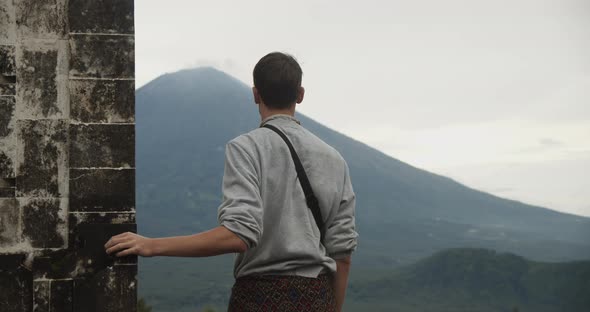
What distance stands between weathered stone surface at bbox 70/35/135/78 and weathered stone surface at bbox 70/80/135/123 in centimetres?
6

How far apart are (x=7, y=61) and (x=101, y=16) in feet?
2.18

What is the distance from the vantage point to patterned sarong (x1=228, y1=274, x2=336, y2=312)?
3.73 metres

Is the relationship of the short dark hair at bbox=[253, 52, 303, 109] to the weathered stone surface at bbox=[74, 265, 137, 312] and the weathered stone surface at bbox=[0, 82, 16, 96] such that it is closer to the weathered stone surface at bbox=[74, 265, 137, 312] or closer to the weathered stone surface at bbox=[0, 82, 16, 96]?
the weathered stone surface at bbox=[74, 265, 137, 312]

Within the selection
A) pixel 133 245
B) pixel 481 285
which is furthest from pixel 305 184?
pixel 481 285

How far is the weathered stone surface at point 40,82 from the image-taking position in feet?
17.0

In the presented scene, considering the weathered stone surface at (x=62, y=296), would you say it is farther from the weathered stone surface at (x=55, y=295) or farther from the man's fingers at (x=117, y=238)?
the man's fingers at (x=117, y=238)

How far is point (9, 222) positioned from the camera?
5.07 metres

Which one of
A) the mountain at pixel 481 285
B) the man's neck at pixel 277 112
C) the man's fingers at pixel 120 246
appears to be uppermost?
the man's neck at pixel 277 112

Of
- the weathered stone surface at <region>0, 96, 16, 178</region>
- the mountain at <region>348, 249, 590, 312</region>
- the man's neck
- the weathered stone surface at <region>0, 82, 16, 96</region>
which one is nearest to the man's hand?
the man's neck

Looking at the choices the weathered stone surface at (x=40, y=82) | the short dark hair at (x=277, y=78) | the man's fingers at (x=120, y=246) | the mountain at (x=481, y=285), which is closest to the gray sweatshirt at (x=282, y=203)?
the short dark hair at (x=277, y=78)

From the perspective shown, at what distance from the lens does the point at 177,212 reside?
190750mm

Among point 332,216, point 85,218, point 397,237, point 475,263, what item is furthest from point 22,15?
point 397,237

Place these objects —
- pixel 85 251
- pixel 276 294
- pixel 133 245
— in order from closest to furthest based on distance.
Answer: pixel 276 294, pixel 133 245, pixel 85 251

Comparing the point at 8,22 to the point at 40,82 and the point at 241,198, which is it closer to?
the point at 40,82
